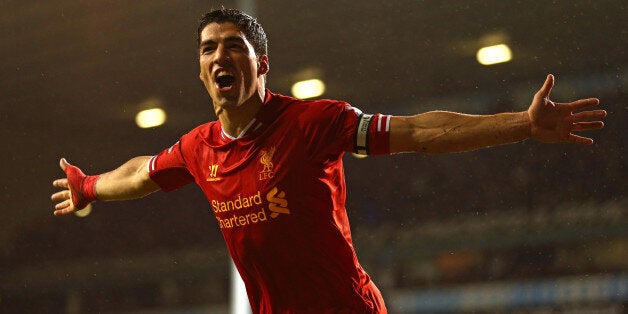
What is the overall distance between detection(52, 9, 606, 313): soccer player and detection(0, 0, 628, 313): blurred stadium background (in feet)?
3.48

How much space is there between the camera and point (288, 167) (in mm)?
1231

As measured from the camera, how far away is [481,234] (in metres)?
2.29

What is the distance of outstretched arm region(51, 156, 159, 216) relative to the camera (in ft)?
5.04

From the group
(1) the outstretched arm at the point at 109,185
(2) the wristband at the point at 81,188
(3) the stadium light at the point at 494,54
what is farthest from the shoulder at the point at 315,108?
(3) the stadium light at the point at 494,54

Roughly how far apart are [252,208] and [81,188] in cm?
50

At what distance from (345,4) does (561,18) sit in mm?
622

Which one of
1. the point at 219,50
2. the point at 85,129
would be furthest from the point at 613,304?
the point at 85,129

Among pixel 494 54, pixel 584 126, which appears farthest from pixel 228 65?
pixel 494 54

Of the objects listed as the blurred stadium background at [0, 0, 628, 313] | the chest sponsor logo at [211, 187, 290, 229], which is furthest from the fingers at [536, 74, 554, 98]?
the blurred stadium background at [0, 0, 628, 313]

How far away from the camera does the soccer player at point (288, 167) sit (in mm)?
1199

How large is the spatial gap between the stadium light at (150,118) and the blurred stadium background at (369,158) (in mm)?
27

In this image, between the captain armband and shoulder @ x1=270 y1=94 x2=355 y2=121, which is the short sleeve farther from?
the captain armband

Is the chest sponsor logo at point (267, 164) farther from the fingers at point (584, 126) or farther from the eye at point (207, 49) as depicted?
the fingers at point (584, 126)

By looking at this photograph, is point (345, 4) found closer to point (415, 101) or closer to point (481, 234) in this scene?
point (415, 101)
